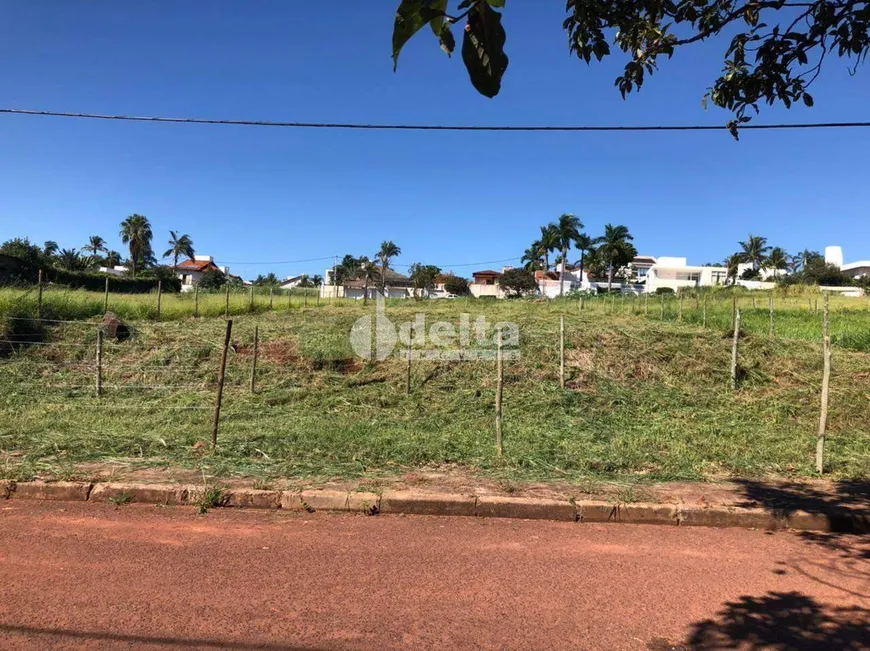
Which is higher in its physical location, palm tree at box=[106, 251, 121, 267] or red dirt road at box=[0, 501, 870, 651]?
palm tree at box=[106, 251, 121, 267]

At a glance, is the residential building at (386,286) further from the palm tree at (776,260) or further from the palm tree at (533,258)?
the palm tree at (776,260)

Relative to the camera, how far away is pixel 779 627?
9.65 feet

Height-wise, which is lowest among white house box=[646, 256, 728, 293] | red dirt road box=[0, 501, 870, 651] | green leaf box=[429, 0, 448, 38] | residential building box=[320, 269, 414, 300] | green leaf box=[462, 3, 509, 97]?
red dirt road box=[0, 501, 870, 651]

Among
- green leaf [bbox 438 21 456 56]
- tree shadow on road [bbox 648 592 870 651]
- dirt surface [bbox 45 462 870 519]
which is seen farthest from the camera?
dirt surface [bbox 45 462 870 519]

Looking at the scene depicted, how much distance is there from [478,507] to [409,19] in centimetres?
417

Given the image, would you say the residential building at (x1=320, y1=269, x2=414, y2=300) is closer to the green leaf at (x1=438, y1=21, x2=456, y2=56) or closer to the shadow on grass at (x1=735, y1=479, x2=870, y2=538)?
the shadow on grass at (x1=735, y1=479, x2=870, y2=538)

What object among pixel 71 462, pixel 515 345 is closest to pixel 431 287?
pixel 515 345

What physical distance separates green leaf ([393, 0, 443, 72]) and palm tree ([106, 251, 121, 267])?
85702 mm

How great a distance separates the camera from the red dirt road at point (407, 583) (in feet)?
9.16

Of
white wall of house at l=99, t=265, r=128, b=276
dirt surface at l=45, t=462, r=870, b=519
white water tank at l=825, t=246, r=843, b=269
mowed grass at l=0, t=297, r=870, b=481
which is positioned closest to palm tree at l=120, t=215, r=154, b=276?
white wall of house at l=99, t=265, r=128, b=276

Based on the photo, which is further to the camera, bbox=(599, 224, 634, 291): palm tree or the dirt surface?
bbox=(599, 224, 634, 291): palm tree

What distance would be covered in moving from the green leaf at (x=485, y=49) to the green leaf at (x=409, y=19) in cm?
9

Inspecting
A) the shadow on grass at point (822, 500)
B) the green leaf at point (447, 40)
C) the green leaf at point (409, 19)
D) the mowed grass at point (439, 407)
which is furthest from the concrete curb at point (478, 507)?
the green leaf at point (409, 19)

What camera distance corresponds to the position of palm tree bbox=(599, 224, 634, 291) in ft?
191
